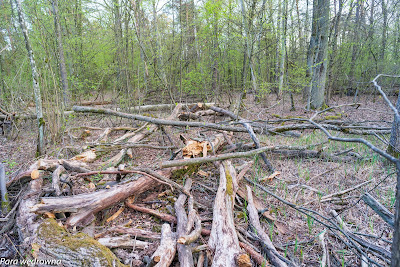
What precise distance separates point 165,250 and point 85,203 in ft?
3.73

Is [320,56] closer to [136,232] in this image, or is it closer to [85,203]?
[136,232]

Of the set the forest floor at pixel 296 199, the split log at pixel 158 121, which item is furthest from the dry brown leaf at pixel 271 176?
the split log at pixel 158 121

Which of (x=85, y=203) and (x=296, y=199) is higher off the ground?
(x=85, y=203)

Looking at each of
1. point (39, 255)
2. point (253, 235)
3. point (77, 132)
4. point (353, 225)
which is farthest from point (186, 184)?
point (77, 132)

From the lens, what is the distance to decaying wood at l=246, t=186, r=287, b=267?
201 centimetres

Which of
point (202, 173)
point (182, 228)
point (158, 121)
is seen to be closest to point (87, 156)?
point (158, 121)

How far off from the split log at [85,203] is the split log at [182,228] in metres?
0.66

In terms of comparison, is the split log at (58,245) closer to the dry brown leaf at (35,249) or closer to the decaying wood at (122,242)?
the dry brown leaf at (35,249)

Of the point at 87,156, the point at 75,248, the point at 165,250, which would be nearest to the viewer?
the point at 75,248

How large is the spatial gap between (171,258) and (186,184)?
1364mm

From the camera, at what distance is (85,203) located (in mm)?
2453

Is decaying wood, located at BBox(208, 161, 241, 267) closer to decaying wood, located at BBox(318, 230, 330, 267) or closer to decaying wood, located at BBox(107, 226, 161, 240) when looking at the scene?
decaying wood, located at BBox(107, 226, 161, 240)

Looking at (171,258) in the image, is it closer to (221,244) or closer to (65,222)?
(221,244)

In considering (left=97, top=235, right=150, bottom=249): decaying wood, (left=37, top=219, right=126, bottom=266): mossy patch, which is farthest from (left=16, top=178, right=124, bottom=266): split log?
(left=97, top=235, right=150, bottom=249): decaying wood
